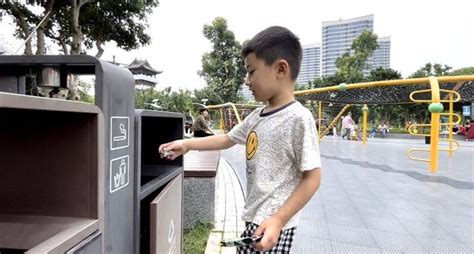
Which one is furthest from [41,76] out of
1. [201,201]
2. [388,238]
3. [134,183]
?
[388,238]

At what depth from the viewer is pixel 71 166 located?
81 cm

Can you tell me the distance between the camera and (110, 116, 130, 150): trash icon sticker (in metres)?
0.93

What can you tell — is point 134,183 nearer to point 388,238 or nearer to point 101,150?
point 101,150

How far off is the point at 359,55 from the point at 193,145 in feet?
93.8

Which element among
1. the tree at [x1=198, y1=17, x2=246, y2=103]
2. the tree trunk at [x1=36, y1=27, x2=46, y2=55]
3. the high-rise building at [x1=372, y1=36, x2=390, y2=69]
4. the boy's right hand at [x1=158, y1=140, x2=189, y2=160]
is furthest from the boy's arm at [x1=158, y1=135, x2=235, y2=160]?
the high-rise building at [x1=372, y1=36, x2=390, y2=69]

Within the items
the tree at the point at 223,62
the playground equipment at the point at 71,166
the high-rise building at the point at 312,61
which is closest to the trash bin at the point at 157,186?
the playground equipment at the point at 71,166

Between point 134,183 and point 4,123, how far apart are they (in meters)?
0.38

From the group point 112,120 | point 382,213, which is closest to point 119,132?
point 112,120

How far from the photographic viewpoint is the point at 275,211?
1.22m

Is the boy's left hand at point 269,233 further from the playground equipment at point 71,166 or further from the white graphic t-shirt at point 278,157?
the playground equipment at point 71,166

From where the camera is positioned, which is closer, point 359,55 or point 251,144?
point 251,144

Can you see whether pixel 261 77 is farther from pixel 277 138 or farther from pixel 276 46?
pixel 277 138

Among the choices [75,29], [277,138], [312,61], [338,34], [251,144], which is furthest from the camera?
[312,61]

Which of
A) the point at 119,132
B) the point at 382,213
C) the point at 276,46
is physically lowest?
the point at 382,213
